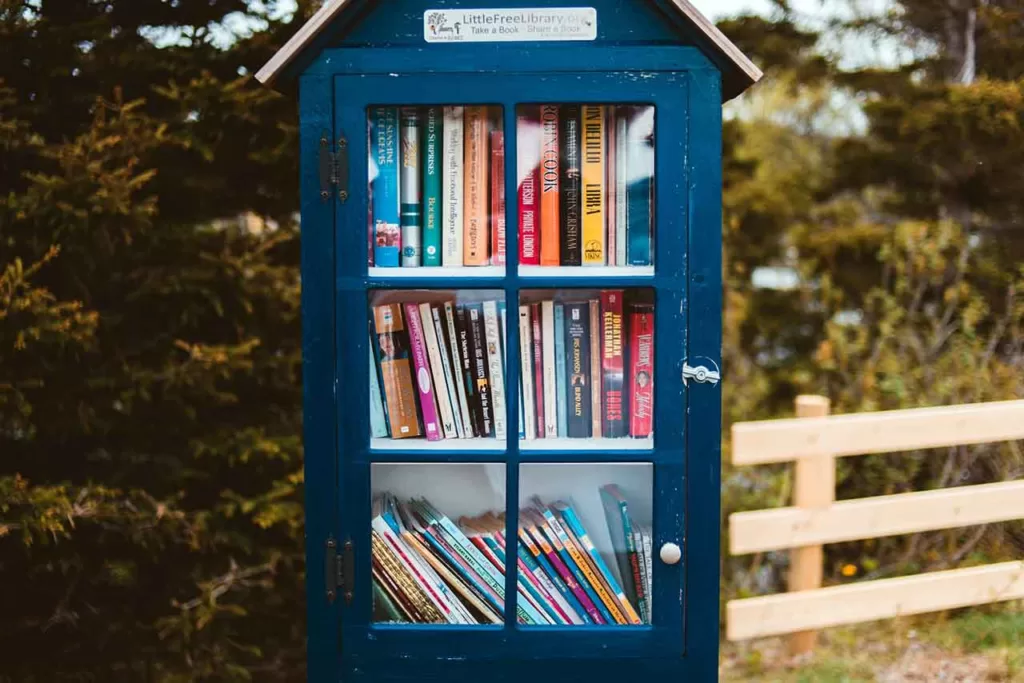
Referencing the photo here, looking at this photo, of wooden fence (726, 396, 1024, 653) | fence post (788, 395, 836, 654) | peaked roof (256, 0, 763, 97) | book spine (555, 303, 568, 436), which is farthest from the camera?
fence post (788, 395, 836, 654)

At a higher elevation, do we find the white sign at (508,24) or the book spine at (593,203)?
the white sign at (508,24)

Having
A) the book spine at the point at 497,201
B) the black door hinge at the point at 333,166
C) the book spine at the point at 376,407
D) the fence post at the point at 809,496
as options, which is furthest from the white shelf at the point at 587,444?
the fence post at the point at 809,496

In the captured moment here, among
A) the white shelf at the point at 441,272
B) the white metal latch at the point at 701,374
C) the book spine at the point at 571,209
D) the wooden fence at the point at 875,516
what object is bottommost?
the wooden fence at the point at 875,516

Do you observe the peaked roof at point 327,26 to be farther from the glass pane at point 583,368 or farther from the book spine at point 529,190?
the glass pane at point 583,368

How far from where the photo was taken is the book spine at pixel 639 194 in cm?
192

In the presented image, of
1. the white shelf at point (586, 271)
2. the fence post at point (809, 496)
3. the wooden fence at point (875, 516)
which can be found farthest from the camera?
the fence post at point (809, 496)

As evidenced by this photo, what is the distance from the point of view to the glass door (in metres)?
1.89

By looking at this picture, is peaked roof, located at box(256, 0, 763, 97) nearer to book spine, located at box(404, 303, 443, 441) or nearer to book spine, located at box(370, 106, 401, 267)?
book spine, located at box(370, 106, 401, 267)

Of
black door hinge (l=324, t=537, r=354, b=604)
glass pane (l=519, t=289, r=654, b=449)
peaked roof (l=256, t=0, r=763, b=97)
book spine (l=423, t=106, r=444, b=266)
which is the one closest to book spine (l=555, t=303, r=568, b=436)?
glass pane (l=519, t=289, r=654, b=449)

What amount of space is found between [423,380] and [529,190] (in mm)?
520

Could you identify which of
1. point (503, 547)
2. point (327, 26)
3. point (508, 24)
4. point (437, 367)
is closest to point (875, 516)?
point (503, 547)

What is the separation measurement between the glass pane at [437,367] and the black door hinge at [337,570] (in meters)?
0.26

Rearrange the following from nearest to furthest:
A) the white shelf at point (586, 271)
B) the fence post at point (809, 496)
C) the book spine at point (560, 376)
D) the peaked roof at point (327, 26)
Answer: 1. the peaked roof at point (327, 26)
2. the white shelf at point (586, 271)
3. the book spine at point (560, 376)
4. the fence post at point (809, 496)

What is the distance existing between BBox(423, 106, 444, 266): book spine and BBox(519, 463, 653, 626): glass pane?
1.85 feet
